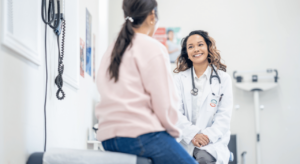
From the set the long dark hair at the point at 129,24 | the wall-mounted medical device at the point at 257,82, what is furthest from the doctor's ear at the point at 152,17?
the wall-mounted medical device at the point at 257,82

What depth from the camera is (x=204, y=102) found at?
2.09 meters

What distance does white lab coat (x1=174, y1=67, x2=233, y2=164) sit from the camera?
6.59 feet

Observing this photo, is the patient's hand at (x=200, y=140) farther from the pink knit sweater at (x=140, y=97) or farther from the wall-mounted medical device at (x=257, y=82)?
the wall-mounted medical device at (x=257, y=82)

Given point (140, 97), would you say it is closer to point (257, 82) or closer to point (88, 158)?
point (88, 158)

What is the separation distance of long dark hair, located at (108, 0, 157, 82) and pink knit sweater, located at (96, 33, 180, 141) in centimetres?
3

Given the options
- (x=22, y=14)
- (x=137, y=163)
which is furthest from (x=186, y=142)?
(x=22, y=14)

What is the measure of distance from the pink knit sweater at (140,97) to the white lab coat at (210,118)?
2.70 ft

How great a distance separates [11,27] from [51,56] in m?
0.56

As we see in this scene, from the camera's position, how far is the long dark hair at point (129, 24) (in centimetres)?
125

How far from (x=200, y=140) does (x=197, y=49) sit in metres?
0.63

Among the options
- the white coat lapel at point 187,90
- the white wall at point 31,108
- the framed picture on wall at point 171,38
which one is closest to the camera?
the white wall at point 31,108

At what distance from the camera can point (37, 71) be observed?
5.60 feet

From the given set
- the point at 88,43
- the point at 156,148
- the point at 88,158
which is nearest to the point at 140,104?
the point at 156,148

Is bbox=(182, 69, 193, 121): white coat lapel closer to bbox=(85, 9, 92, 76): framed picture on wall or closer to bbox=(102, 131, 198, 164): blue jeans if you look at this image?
bbox=(102, 131, 198, 164): blue jeans
